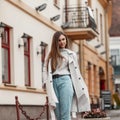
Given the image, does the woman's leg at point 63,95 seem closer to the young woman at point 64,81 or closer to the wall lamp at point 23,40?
the young woman at point 64,81

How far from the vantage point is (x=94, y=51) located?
37594 mm

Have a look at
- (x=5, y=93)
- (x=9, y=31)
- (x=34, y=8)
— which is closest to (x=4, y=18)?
(x=9, y=31)

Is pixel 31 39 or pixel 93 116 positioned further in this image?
pixel 31 39

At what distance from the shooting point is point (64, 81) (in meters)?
9.12

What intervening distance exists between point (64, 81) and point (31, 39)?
13.7m

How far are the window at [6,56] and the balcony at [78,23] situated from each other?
8.35 m

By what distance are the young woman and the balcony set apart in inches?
749

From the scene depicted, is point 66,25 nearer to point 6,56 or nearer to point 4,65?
point 6,56

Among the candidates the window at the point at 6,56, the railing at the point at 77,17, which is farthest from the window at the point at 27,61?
the railing at the point at 77,17

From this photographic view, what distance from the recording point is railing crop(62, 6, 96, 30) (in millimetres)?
28877

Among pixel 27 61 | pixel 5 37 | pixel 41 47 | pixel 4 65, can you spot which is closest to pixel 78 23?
pixel 41 47

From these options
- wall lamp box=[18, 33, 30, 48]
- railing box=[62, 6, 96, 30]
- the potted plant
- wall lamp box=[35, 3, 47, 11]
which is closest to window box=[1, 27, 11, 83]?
wall lamp box=[18, 33, 30, 48]

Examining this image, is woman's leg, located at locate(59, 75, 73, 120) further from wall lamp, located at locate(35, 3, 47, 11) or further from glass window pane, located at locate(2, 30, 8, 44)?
wall lamp, located at locate(35, 3, 47, 11)

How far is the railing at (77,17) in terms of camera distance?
1137 inches
